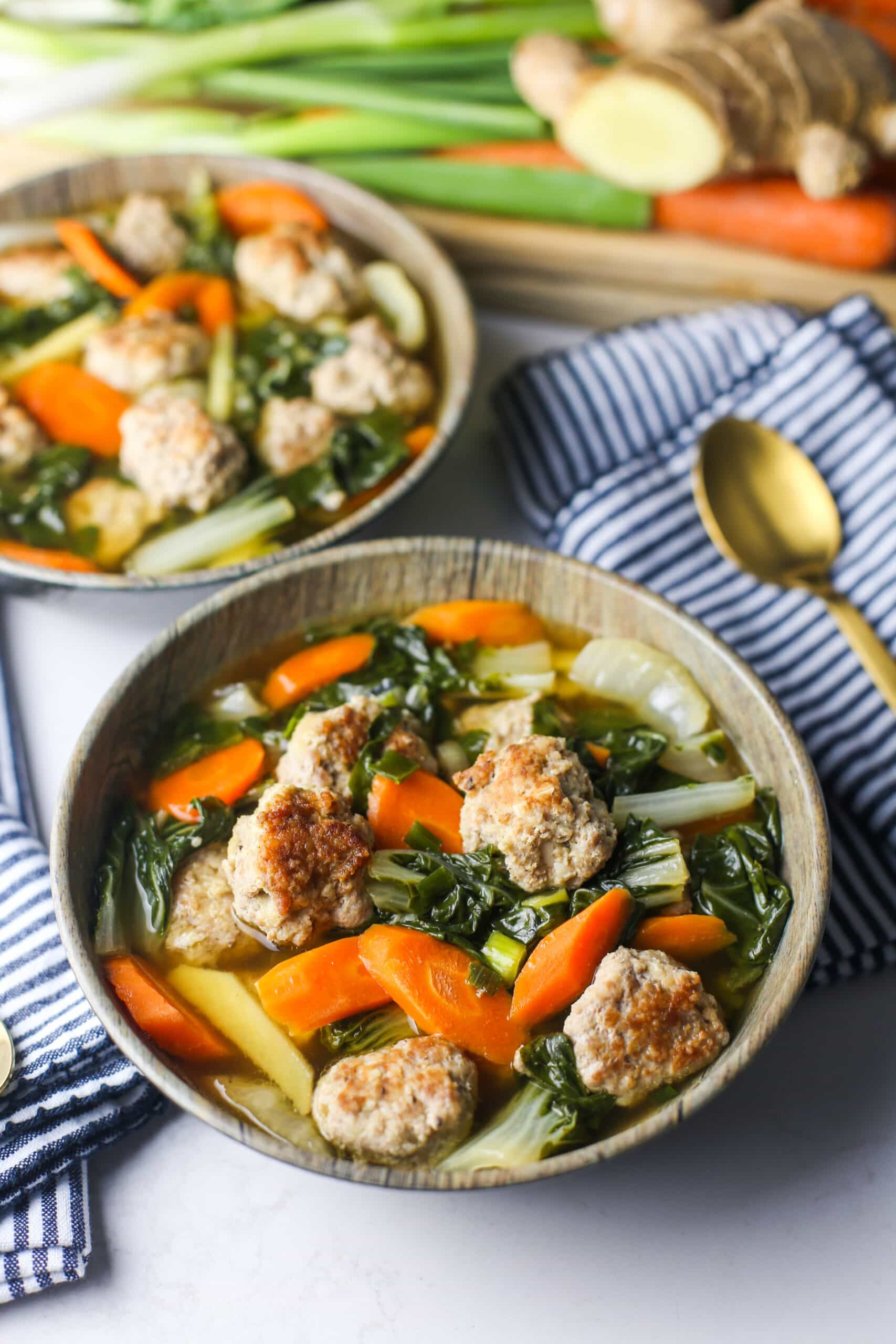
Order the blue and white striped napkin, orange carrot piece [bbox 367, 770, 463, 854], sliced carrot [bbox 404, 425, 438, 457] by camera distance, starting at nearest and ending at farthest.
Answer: orange carrot piece [bbox 367, 770, 463, 854] < the blue and white striped napkin < sliced carrot [bbox 404, 425, 438, 457]

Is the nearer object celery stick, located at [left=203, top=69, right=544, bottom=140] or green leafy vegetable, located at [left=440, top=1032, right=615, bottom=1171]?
green leafy vegetable, located at [left=440, top=1032, right=615, bottom=1171]

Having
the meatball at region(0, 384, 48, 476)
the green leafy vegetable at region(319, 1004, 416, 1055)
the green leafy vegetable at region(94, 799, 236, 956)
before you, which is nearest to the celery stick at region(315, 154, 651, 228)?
the meatball at region(0, 384, 48, 476)

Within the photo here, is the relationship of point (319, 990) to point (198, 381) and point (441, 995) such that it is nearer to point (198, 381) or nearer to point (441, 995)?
point (441, 995)

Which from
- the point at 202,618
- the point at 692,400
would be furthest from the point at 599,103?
the point at 202,618

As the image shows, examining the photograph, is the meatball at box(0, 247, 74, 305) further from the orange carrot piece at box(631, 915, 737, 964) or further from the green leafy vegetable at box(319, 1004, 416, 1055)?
the orange carrot piece at box(631, 915, 737, 964)

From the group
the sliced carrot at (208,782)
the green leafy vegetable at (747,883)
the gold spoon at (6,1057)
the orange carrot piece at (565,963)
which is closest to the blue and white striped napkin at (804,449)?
the green leafy vegetable at (747,883)

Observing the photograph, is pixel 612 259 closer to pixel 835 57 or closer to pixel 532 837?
pixel 835 57

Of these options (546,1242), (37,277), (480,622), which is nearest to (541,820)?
(480,622)
